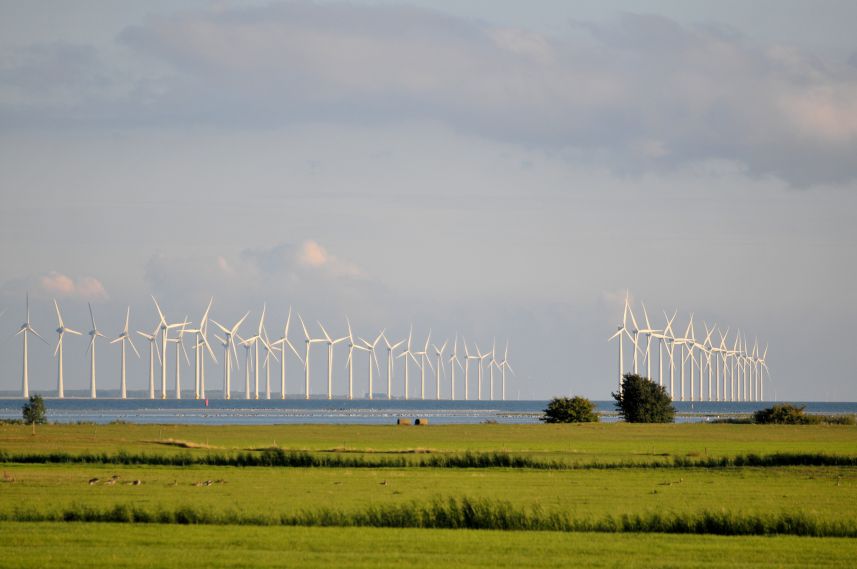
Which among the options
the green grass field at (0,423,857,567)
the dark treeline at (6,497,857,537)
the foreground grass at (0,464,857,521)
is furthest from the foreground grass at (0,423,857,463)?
the dark treeline at (6,497,857,537)

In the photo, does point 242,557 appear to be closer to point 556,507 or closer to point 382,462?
point 556,507

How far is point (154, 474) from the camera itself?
54500 mm

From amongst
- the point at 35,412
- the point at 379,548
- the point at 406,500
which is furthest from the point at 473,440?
the point at 379,548

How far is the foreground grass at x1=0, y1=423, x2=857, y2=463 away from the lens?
73.6 m

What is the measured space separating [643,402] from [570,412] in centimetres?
832

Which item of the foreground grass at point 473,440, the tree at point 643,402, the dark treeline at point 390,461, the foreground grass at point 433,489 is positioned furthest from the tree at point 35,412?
the tree at point 643,402

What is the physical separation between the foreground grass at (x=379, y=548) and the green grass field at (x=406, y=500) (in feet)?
0.20

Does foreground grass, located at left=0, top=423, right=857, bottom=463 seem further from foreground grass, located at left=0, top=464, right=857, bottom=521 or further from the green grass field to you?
foreground grass, located at left=0, top=464, right=857, bottom=521

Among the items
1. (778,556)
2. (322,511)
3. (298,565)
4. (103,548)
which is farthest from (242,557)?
(778,556)

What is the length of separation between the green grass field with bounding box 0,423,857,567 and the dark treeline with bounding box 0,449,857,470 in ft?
6.61

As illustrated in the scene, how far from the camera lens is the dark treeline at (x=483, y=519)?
33.6 m

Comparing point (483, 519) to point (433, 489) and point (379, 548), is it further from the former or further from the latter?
point (433, 489)

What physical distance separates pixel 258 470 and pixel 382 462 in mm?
7432

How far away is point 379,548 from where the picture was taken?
2916 centimetres
